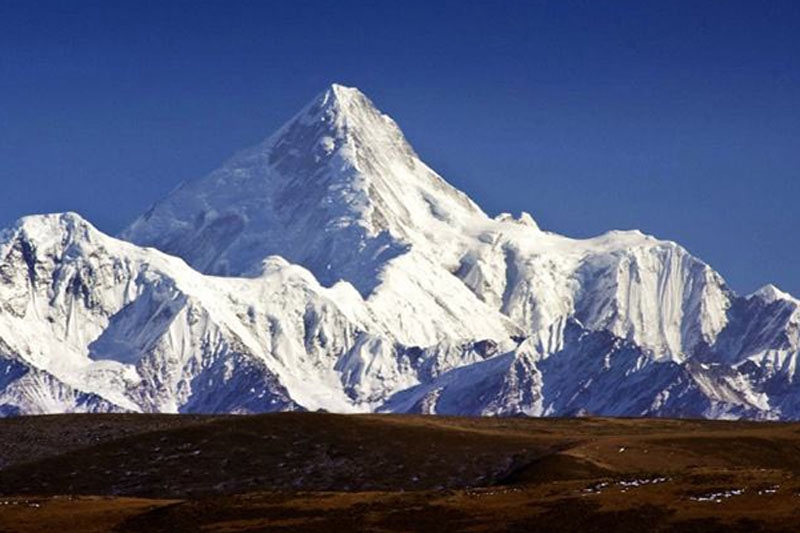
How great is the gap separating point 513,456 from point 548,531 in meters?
47.8

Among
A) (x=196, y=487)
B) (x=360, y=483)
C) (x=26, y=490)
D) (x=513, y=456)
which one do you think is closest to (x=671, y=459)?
(x=513, y=456)

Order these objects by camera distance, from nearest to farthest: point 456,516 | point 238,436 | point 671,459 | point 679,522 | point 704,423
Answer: point 679,522
point 456,516
point 671,459
point 238,436
point 704,423

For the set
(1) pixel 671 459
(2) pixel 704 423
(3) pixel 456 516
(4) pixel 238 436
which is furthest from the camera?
(2) pixel 704 423

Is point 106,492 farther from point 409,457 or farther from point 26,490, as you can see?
point 409,457

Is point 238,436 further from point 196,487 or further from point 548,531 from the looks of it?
point 548,531

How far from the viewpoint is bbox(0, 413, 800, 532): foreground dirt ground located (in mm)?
101938

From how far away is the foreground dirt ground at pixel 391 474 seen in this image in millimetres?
101938

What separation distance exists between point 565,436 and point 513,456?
15.5 m

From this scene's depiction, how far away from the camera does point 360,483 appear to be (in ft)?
460

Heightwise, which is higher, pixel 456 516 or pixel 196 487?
pixel 196 487

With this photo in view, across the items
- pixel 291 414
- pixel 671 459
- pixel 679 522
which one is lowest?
pixel 679 522

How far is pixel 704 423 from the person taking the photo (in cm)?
19138

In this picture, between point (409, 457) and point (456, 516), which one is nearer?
point (456, 516)

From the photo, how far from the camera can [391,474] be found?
14175cm
